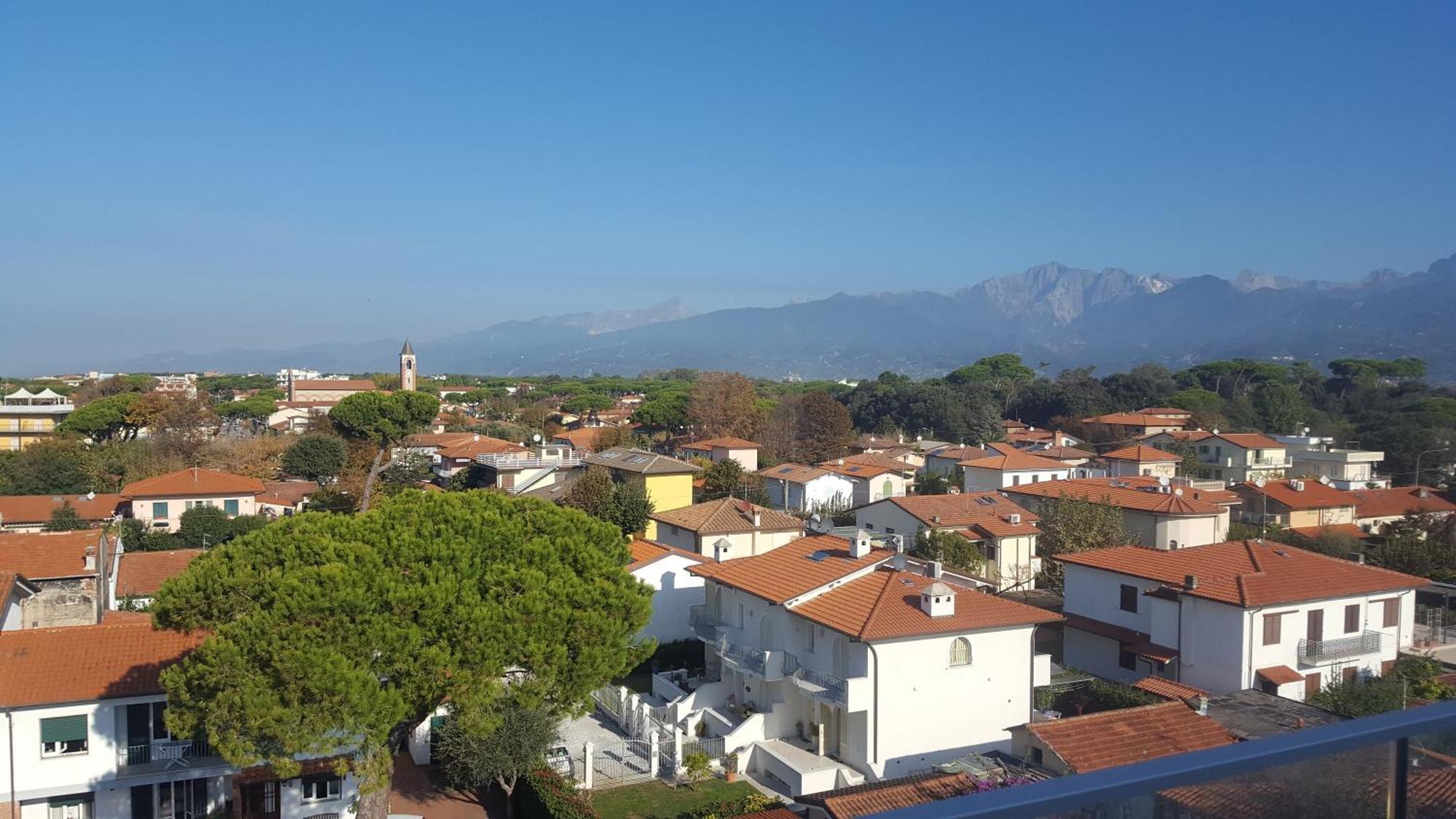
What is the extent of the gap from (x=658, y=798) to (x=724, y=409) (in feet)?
168

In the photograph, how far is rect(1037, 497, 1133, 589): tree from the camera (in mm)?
31250

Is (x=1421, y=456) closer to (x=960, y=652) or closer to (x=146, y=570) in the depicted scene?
(x=960, y=652)

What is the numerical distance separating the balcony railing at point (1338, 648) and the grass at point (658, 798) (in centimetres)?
1237

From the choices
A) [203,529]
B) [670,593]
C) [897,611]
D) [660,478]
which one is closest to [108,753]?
[897,611]

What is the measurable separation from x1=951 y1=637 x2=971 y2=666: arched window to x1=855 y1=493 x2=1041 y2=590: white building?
13776mm

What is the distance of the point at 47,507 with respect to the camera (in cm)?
3778

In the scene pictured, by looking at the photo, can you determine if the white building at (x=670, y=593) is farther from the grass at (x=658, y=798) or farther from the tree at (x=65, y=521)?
the tree at (x=65, y=521)

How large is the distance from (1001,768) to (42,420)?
70.6 metres

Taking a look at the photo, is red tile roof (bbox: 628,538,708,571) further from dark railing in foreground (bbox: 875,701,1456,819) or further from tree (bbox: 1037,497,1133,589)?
dark railing in foreground (bbox: 875,701,1456,819)

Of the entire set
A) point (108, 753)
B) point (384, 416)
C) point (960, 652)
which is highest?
point (384, 416)

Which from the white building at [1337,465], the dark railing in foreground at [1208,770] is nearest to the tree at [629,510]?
the dark railing in foreground at [1208,770]

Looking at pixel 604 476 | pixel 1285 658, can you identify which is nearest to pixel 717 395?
pixel 604 476

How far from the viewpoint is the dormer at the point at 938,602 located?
1855cm

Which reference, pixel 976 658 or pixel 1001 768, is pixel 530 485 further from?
pixel 1001 768
